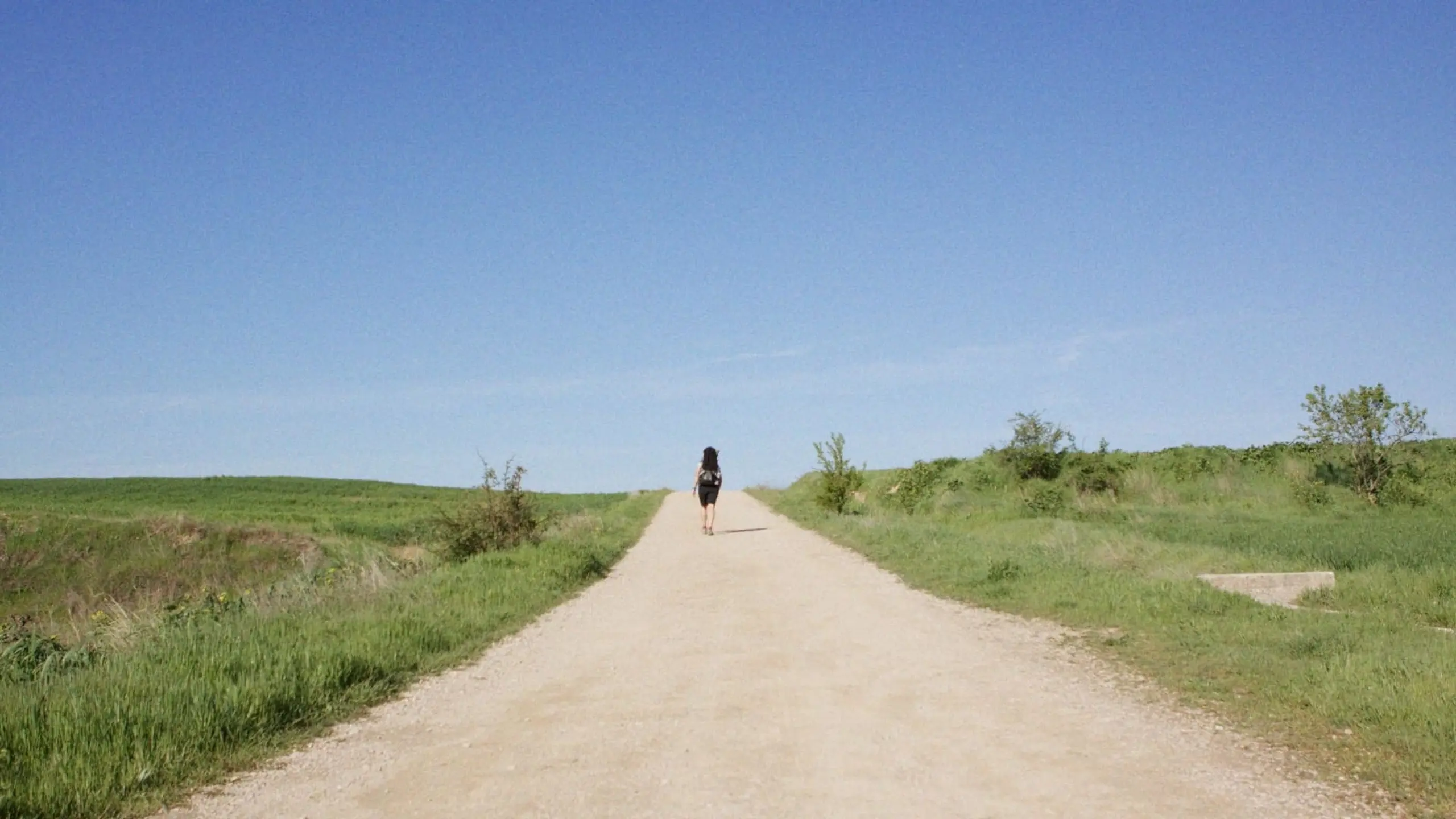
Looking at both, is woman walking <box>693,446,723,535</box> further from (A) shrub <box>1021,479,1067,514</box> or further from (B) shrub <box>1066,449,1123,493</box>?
(B) shrub <box>1066,449,1123,493</box>

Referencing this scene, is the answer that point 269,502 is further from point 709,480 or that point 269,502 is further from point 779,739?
point 779,739

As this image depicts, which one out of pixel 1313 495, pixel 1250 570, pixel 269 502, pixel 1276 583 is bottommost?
pixel 1276 583

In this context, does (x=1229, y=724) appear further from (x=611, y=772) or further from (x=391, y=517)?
(x=391, y=517)

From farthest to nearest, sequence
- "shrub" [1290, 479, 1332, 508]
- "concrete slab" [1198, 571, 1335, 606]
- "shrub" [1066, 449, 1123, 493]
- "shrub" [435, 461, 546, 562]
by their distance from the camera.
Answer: "shrub" [1066, 449, 1123, 493], "shrub" [1290, 479, 1332, 508], "shrub" [435, 461, 546, 562], "concrete slab" [1198, 571, 1335, 606]

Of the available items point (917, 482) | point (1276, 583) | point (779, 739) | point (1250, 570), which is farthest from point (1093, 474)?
point (779, 739)

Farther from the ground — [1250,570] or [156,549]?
[1250,570]

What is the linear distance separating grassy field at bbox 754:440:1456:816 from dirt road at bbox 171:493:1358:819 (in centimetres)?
69

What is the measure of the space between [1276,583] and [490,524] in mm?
14715

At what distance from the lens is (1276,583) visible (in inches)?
534

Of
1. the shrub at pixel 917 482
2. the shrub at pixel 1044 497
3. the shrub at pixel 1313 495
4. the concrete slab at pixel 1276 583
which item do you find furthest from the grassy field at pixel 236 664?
the shrub at pixel 1313 495

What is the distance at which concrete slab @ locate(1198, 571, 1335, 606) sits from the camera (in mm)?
13352

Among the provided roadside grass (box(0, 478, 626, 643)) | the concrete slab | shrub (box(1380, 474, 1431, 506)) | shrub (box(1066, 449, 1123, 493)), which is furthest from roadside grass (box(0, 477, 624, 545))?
shrub (box(1380, 474, 1431, 506))

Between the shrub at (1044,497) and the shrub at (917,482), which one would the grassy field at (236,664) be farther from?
the shrub at (917,482)

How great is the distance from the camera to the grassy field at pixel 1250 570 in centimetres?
607
